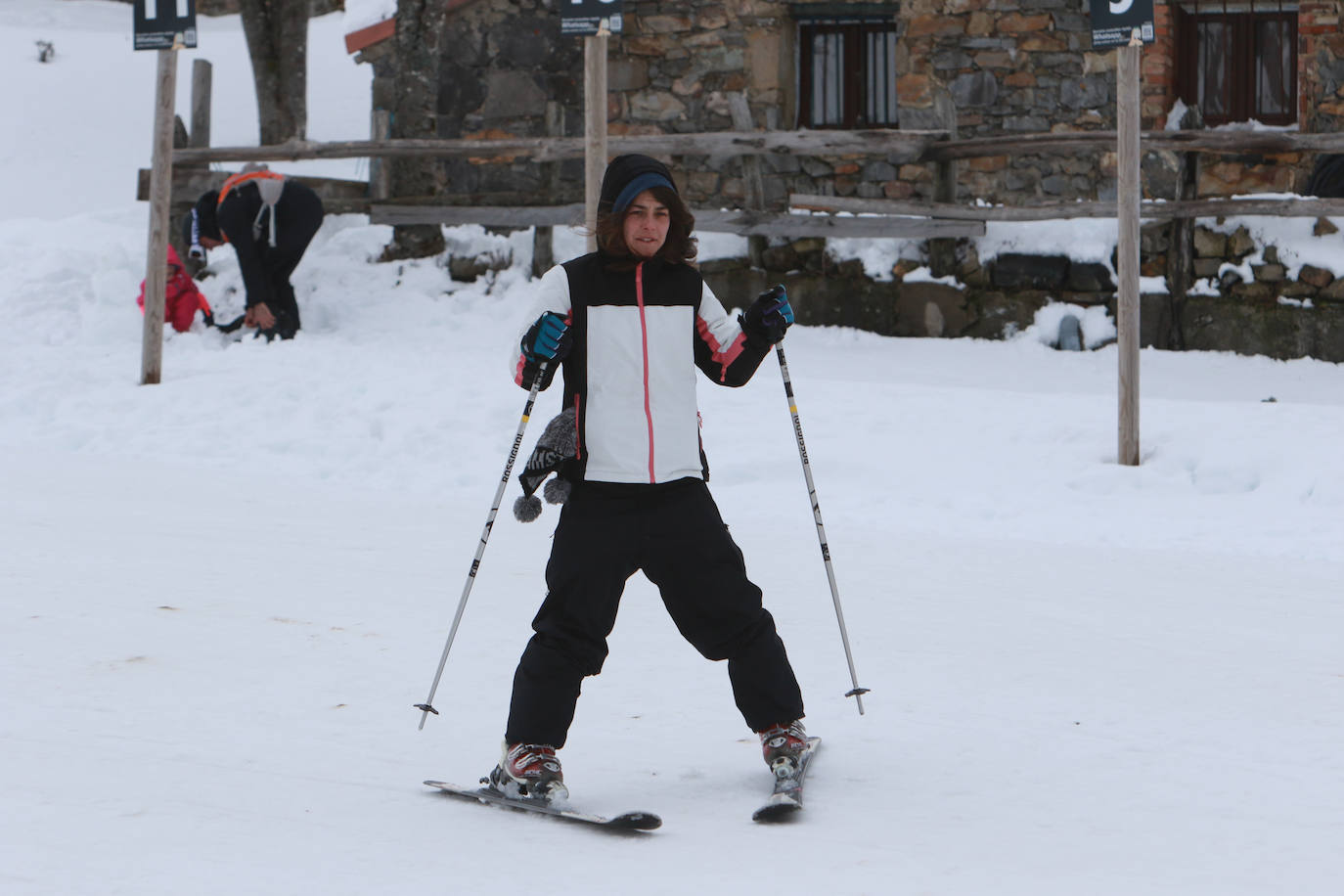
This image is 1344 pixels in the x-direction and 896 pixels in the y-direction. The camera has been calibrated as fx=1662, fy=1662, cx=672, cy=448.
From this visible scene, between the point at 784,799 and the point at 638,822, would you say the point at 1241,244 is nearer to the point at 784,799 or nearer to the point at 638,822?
the point at 784,799

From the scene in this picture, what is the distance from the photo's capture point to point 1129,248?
28.1 ft

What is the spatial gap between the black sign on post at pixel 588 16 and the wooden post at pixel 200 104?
604cm

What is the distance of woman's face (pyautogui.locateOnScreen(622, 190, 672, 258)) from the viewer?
4.09 meters

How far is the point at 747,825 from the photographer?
3.88m

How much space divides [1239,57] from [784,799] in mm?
11208

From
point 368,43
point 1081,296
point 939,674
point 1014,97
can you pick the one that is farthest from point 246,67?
point 939,674

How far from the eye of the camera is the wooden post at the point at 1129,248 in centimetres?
838

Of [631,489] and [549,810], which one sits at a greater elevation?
[631,489]

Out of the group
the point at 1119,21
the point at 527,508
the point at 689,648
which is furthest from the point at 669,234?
the point at 1119,21

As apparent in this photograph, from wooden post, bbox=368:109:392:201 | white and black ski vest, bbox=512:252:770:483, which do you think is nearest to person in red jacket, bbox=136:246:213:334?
wooden post, bbox=368:109:392:201

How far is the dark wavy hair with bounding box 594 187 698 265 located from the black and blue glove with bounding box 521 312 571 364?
0.22 m

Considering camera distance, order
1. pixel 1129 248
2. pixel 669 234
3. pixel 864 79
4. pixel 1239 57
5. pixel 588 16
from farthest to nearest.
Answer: pixel 864 79
pixel 1239 57
pixel 588 16
pixel 1129 248
pixel 669 234

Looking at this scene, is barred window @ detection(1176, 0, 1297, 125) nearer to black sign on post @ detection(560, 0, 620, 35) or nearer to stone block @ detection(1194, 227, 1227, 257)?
stone block @ detection(1194, 227, 1227, 257)

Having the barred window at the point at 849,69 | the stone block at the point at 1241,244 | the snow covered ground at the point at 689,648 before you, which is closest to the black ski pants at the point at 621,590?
the snow covered ground at the point at 689,648
